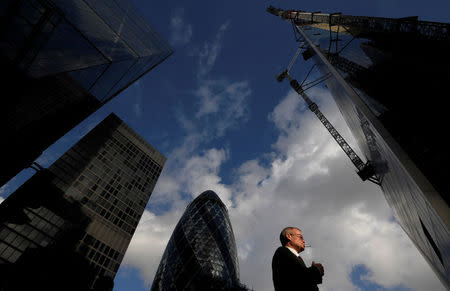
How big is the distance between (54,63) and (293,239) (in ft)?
25.8

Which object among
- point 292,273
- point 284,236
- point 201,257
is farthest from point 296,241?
point 201,257

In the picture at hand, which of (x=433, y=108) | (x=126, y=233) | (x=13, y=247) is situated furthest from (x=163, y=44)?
(x=126, y=233)

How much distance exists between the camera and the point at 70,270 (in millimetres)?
23984

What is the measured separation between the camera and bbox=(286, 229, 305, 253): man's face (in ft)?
8.40

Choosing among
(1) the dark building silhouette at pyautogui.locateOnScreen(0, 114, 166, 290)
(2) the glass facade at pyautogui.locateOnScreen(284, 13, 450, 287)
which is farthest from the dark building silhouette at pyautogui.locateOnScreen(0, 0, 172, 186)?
(2) the glass facade at pyautogui.locateOnScreen(284, 13, 450, 287)

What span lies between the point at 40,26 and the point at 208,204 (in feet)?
229

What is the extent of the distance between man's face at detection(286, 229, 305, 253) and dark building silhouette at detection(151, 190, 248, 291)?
57072 millimetres

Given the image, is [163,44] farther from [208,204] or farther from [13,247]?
[208,204]

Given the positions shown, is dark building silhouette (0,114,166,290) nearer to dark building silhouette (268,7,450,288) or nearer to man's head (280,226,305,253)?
man's head (280,226,305,253)

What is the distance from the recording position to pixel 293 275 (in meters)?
1.99

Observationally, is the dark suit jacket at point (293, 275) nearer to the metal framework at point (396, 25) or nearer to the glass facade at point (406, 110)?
the glass facade at point (406, 110)

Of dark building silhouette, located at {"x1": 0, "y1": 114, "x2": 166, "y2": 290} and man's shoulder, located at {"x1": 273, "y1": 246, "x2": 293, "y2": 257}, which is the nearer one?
man's shoulder, located at {"x1": 273, "y1": 246, "x2": 293, "y2": 257}

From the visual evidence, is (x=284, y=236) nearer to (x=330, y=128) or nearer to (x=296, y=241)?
(x=296, y=241)

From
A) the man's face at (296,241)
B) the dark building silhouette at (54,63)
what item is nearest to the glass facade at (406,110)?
the man's face at (296,241)
